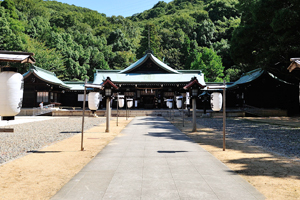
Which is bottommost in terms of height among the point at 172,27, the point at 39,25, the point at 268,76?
the point at 268,76

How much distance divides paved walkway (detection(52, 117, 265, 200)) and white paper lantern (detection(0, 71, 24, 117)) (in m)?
2.22

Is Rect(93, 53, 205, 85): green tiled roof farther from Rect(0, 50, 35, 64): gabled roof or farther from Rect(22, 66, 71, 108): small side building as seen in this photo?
Rect(0, 50, 35, 64): gabled roof

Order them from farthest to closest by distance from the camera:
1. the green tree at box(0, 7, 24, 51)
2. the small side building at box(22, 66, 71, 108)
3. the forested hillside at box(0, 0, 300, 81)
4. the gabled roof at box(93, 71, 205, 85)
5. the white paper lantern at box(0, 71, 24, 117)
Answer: the green tree at box(0, 7, 24, 51) → the gabled roof at box(93, 71, 205, 85) → the small side building at box(22, 66, 71, 108) → the forested hillside at box(0, 0, 300, 81) → the white paper lantern at box(0, 71, 24, 117)

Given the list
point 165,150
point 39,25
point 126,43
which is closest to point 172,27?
point 126,43

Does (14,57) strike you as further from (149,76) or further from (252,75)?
(252,75)

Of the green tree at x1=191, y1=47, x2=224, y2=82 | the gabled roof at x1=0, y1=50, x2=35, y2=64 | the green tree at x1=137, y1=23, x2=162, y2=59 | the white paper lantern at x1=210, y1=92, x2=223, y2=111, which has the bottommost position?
the white paper lantern at x1=210, y1=92, x2=223, y2=111

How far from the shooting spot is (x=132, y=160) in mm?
6348

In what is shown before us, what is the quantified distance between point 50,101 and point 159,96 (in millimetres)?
15473

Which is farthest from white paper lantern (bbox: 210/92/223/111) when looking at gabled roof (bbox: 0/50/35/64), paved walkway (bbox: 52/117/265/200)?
gabled roof (bbox: 0/50/35/64)

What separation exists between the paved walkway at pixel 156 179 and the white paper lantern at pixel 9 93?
7.29 feet

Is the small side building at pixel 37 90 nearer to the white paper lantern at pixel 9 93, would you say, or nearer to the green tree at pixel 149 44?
the white paper lantern at pixel 9 93

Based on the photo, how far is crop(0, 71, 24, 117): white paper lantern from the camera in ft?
16.1

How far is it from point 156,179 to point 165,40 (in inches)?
2685

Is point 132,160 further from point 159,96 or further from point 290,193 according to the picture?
point 159,96
